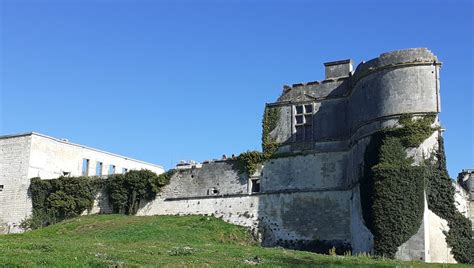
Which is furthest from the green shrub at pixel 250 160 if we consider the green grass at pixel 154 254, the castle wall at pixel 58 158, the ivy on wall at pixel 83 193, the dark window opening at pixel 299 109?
the castle wall at pixel 58 158

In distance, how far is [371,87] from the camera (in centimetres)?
3161

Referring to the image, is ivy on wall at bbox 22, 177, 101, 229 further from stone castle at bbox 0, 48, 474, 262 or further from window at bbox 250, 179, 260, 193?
window at bbox 250, 179, 260, 193

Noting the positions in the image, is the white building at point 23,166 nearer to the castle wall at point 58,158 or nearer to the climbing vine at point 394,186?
the castle wall at point 58,158

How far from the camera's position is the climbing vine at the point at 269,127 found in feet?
125

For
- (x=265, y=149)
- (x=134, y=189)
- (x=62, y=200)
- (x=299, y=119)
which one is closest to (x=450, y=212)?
(x=299, y=119)

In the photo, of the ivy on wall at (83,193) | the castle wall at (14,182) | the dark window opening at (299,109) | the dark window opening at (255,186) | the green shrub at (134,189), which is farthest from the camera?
the castle wall at (14,182)

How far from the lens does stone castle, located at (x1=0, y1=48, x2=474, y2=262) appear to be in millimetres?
29641

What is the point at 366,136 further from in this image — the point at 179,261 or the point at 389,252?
the point at 179,261

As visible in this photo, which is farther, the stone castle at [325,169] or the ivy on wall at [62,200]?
the ivy on wall at [62,200]

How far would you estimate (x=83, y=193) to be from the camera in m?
44.1

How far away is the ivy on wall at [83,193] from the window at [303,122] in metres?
9.63

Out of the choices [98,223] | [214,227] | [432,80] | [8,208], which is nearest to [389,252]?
[432,80]

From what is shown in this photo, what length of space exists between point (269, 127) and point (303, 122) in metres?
2.30

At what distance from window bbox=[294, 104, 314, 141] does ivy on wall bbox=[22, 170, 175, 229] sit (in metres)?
9.63
